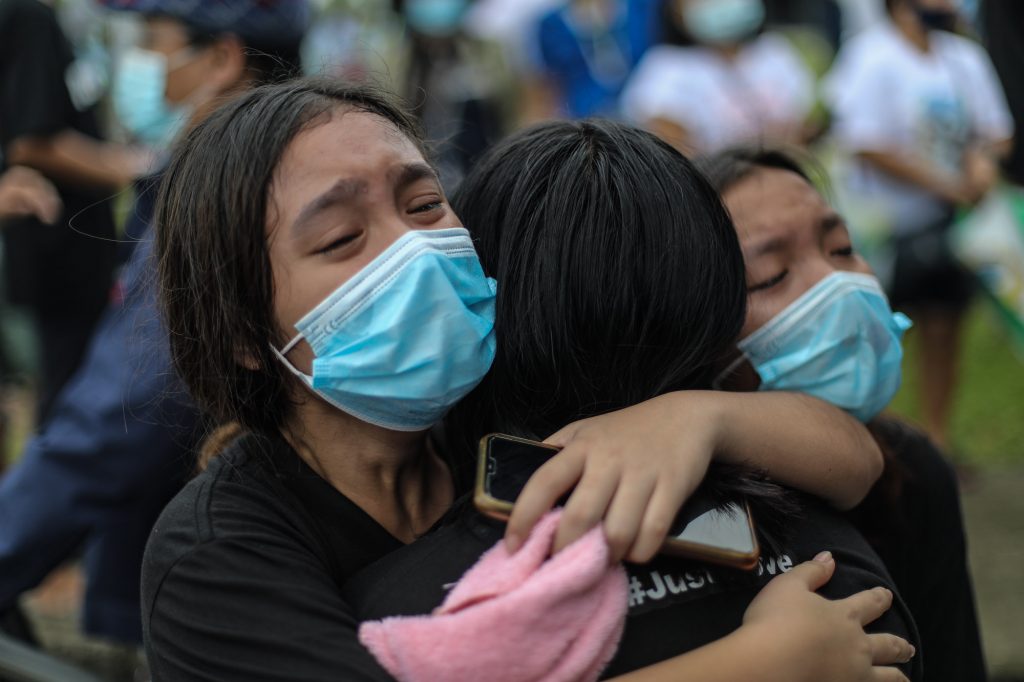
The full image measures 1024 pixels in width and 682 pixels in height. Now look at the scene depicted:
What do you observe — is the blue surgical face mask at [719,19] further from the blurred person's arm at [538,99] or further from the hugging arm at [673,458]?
the hugging arm at [673,458]

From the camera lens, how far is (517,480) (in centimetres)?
142

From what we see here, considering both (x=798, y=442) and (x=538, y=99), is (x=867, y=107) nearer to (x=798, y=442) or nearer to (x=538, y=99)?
(x=538, y=99)

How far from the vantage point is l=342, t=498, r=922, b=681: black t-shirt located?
1.42 metres

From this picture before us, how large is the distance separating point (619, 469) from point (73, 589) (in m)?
3.74

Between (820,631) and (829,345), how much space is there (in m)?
0.59

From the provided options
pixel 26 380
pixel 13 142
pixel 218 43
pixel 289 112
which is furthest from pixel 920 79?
pixel 26 380

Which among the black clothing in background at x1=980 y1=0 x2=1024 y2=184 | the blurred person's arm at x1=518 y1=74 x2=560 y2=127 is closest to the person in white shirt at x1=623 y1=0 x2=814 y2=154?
the blurred person's arm at x1=518 y1=74 x2=560 y2=127

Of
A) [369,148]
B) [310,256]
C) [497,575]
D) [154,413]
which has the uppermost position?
[369,148]

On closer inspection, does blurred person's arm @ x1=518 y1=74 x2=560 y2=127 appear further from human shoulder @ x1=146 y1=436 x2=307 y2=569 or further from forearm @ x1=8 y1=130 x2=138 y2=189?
human shoulder @ x1=146 y1=436 x2=307 y2=569

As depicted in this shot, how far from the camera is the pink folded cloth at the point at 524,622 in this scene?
130 cm

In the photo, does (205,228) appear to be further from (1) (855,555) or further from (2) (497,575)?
(1) (855,555)

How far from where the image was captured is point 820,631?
1.43 meters

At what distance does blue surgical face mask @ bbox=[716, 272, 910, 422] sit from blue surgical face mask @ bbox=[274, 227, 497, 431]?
53 cm

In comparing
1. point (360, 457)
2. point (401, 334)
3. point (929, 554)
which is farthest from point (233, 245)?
point (929, 554)
